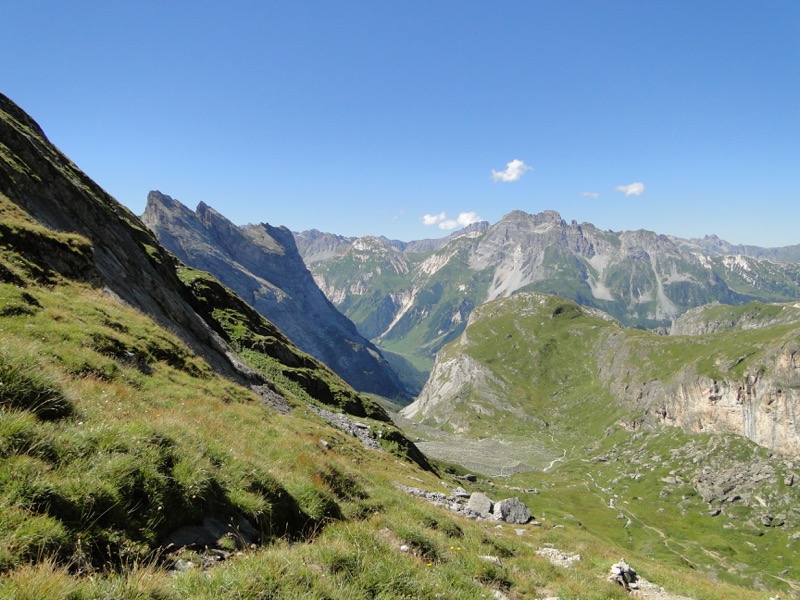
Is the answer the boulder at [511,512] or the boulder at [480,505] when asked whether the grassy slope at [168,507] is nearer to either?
the boulder at [511,512]

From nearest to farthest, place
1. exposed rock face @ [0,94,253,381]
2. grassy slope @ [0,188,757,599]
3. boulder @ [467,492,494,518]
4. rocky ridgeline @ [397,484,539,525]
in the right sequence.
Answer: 1. grassy slope @ [0,188,757,599]
2. rocky ridgeline @ [397,484,539,525]
3. boulder @ [467,492,494,518]
4. exposed rock face @ [0,94,253,381]

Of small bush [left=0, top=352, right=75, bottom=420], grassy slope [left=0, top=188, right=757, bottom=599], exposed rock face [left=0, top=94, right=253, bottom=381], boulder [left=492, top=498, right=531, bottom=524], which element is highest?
exposed rock face [left=0, top=94, right=253, bottom=381]

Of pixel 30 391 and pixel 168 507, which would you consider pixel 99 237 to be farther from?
pixel 168 507

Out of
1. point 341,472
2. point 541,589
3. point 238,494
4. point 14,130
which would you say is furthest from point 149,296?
point 541,589

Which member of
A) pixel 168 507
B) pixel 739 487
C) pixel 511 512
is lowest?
pixel 739 487

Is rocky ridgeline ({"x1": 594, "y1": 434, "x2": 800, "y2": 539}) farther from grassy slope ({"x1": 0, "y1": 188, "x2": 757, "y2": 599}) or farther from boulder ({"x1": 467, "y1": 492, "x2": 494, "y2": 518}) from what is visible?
grassy slope ({"x1": 0, "y1": 188, "x2": 757, "y2": 599})

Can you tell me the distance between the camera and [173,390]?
816 inches

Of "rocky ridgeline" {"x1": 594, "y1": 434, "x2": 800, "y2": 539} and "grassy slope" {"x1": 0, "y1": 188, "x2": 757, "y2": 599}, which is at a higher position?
"grassy slope" {"x1": 0, "y1": 188, "x2": 757, "y2": 599}

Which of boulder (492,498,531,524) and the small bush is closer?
the small bush

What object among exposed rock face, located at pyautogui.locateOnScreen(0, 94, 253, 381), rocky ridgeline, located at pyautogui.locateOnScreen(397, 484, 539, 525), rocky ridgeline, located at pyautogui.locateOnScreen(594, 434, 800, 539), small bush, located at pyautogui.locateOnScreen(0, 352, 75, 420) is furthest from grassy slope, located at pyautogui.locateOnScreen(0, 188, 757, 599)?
rocky ridgeline, located at pyautogui.locateOnScreen(594, 434, 800, 539)

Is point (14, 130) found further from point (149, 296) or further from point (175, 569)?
point (175, 569)

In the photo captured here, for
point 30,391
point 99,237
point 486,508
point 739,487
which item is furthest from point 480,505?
point 739,487

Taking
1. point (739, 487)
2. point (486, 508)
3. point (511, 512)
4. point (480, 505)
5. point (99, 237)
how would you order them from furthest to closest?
point (739, 487) → point (99, 237) → point (480, 505) → point (486, 508) → point (511, 512)

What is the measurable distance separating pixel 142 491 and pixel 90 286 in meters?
26.7
